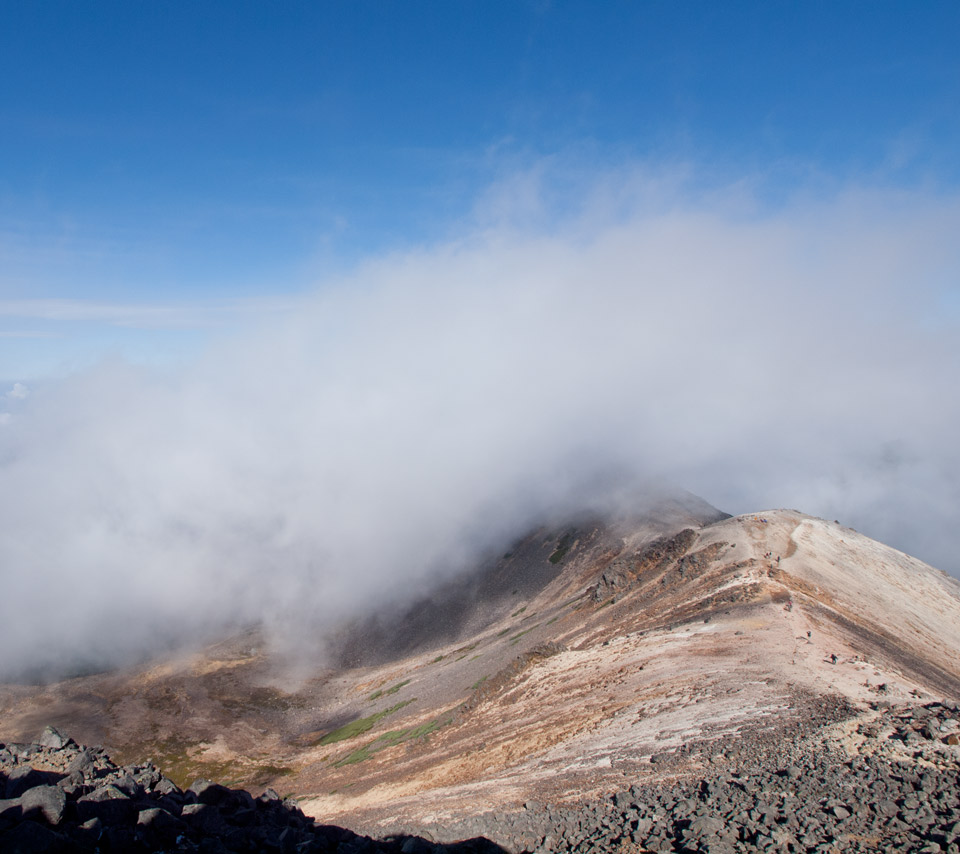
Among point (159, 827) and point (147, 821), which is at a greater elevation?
point (147, 821)

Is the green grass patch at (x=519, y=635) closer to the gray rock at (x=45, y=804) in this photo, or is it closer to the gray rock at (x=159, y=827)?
the gray rock at (x=159, y=827)

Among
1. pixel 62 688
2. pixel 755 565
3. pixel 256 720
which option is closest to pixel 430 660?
pixel 256 720

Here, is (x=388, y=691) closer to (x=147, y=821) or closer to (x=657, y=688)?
(x=657, y=688)

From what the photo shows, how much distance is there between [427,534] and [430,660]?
6136 centimetres

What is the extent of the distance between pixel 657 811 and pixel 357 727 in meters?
51.8

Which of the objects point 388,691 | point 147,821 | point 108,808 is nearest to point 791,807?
point 147,821

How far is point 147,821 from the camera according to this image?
58.7 ft

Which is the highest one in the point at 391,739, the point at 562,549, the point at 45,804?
the point at 562,549

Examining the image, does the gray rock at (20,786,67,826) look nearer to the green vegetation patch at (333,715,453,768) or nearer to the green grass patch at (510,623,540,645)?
the green vegetation patch at (333,715,453,768)

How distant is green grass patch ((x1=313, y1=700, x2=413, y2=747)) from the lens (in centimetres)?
6325

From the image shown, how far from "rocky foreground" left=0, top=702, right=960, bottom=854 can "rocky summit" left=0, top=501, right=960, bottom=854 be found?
100 millimetres

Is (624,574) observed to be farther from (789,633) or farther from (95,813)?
(95,813)

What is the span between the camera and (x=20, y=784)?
21.2 m

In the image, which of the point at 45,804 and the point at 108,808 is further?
the point at 108,808
